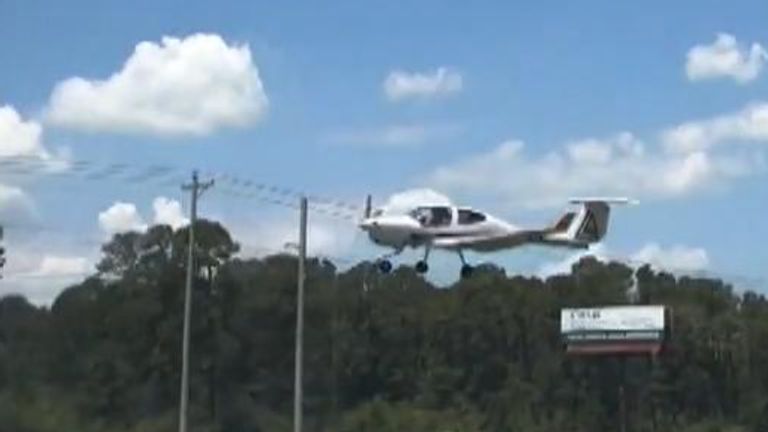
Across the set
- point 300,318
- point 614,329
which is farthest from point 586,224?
point 614,329

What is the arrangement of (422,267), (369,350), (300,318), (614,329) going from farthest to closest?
(369,350) → (614,329) → (300,318) → (422,267)

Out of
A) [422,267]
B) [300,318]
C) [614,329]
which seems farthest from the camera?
[614,329]

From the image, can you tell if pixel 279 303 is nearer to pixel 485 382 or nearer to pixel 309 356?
pixel 309 356

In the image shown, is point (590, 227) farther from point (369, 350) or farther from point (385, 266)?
point (369, 350)

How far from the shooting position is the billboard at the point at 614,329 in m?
132

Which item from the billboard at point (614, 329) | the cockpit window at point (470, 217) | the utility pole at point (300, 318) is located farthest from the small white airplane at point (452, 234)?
the billboard at point (614, 329)

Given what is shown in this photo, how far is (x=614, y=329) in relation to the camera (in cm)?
13312

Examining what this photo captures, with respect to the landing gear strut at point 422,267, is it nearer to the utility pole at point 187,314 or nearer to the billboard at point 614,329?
the utility pole at point 187,314

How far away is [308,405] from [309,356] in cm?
375

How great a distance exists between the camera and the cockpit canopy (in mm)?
47156

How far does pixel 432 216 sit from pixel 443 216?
0.36 meters

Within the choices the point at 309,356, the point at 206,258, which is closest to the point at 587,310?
the point at 309,356

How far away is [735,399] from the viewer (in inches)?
5768

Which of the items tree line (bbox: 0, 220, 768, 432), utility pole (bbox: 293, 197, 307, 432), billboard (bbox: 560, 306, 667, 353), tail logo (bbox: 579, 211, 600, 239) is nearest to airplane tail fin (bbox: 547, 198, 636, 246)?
tail logo (bbox: 579, 211, 600, 239)
